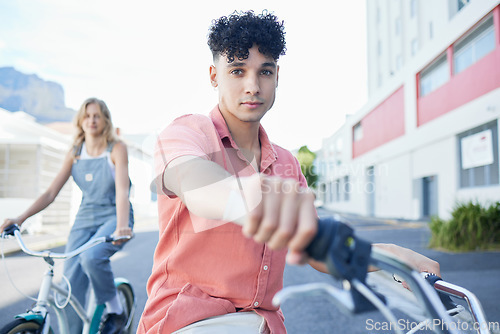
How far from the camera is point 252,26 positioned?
5.55 feet

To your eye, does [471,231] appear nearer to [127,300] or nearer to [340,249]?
[127,300]

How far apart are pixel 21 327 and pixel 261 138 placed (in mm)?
1898

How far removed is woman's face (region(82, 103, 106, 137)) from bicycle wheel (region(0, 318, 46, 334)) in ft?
5.31

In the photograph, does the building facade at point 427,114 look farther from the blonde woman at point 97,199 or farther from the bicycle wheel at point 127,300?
the blonde woman at point 97,199

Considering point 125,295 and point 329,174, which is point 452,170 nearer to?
point 125,295

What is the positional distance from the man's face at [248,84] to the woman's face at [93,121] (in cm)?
237

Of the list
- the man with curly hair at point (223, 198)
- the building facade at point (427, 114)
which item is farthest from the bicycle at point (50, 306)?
the building facade at point (427, 114)

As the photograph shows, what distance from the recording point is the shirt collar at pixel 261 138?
1633mm

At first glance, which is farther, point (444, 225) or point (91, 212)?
point (444, 225)

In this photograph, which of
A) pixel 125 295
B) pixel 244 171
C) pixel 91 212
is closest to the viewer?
pixel 244 171

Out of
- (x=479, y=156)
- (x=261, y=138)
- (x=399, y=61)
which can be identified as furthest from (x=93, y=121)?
(x=399, y=61)

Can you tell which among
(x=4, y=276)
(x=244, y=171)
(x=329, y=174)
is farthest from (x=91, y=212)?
(x=329, y=174)

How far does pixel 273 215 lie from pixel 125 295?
394 cm

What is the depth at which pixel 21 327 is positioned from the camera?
Answer: 8.57ft
